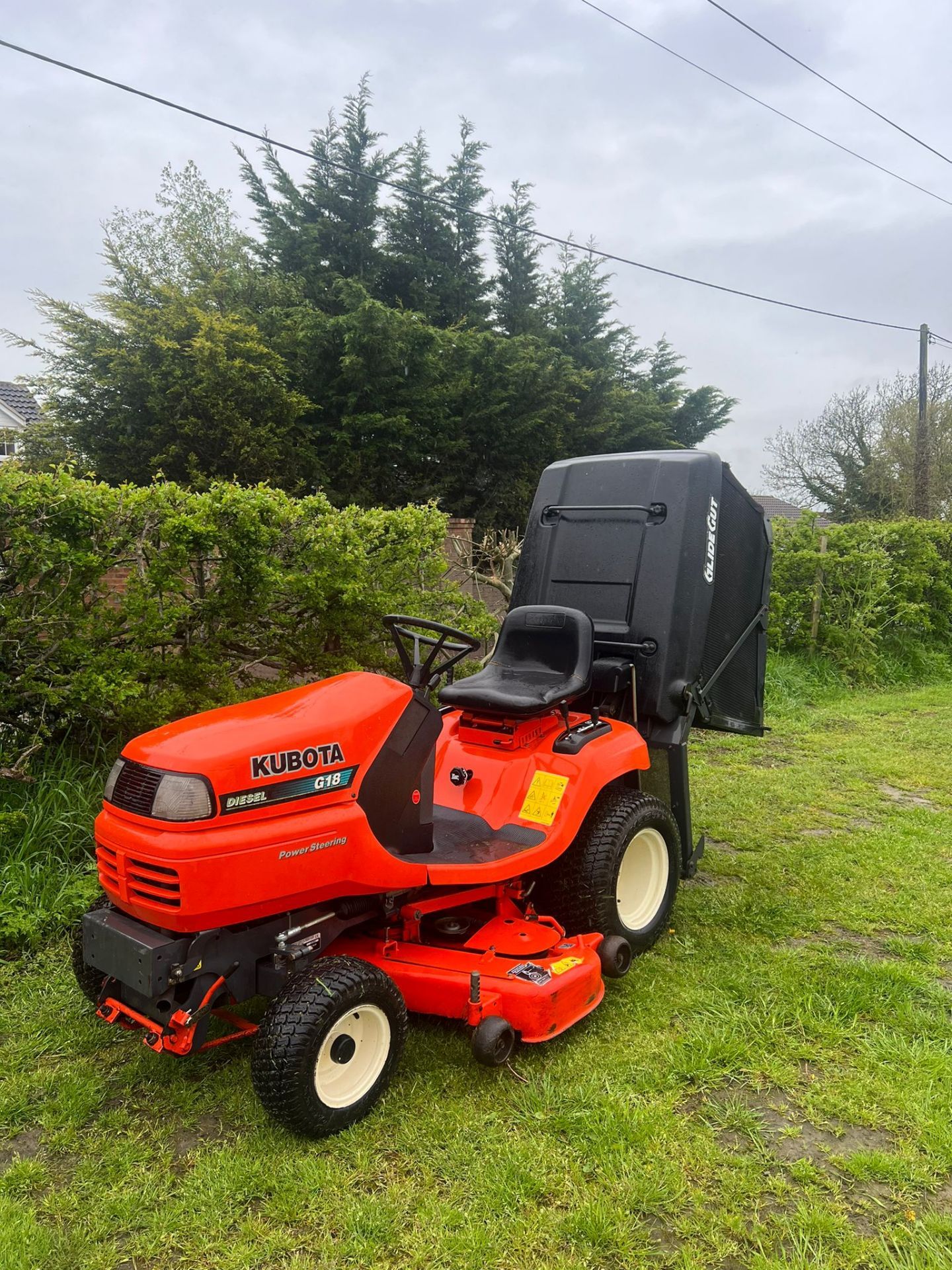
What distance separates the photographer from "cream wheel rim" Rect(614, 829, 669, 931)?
3523 mm

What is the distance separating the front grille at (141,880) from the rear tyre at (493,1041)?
976 millimetres

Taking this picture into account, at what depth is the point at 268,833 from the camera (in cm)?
233

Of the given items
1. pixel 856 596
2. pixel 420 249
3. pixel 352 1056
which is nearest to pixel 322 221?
pixel 420 249

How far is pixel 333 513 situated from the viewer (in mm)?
5180

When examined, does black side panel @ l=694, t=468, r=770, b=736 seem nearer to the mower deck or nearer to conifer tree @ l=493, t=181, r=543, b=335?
the mower deck

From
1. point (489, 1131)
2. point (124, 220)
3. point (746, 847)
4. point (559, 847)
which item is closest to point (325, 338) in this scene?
point (746, 847)

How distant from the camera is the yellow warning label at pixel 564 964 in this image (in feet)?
9.09

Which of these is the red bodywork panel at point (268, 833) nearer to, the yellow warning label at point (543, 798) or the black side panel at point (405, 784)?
the black side panel at point (405, 784)

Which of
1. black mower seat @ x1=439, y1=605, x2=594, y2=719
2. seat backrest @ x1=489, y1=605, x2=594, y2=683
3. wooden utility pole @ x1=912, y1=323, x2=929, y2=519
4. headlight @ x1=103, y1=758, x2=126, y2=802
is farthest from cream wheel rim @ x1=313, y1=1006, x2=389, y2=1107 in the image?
wooden utility pole @ x1=912, y1=323, x2=929, y2=519

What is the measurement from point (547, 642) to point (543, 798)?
0.75 m

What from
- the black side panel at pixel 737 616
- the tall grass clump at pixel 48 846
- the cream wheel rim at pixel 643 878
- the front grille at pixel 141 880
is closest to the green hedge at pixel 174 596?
the tall grass clump at pixel 48 846

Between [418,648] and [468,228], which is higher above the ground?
[468,228]

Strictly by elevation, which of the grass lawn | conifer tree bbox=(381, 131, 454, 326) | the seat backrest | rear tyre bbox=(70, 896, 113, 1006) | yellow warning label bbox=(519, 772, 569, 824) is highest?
Result: conifer tree bbox=(381, 131, 454, 326)

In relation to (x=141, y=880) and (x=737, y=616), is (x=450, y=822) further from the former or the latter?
(x=737, y=616)
